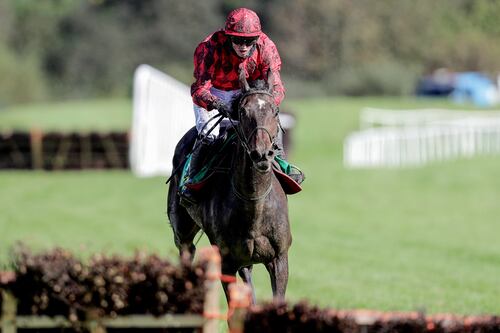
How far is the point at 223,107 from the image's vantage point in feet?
28.1

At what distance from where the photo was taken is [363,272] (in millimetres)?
16000

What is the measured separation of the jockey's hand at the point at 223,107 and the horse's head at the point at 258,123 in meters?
0.25

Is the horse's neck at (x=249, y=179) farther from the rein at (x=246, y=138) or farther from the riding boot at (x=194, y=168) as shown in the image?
the riding boot at (x=194, y=168)

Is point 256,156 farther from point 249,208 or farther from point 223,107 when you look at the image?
point 223,107

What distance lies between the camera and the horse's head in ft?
25.7

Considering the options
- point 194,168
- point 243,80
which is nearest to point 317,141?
point 194,168

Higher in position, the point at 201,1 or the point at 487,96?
the point at 201,1

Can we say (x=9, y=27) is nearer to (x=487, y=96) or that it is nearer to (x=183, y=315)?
(x=487, y=96)

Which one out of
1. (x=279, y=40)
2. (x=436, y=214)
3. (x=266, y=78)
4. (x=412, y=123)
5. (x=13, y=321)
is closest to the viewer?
(x=13, y=321)

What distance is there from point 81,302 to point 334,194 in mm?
20652

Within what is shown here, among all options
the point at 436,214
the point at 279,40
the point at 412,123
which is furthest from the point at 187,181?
the point at 279,40

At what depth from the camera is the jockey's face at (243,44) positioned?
882cm

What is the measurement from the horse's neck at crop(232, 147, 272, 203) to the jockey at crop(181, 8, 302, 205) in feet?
1.20

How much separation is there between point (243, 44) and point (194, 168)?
1089mm
